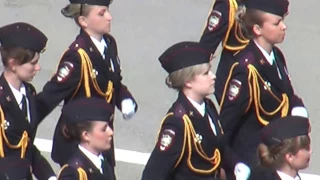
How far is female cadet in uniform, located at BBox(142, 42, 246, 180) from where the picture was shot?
7969 millimetres

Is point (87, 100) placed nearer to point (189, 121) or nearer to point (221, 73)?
point (189, 121)

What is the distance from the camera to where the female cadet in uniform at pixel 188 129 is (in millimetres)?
7969

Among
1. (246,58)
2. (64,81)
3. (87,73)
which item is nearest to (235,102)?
(246,58)

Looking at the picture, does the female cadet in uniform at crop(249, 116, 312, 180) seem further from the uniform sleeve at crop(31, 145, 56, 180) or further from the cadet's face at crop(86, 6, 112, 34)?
the cadet's face at crop(86, 6, 112, 34)

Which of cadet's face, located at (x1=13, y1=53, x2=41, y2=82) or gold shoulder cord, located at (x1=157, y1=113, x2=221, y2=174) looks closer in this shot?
gold shoulder cord, located at (x1=157, y1=113, x2=221, y2=174)

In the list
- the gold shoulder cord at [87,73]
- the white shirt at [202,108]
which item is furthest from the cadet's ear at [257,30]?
the gold shoulder cord at [87,73]

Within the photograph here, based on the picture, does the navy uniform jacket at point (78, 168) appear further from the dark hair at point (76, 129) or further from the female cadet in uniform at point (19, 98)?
the female cadet in uniform at point (19, 98)

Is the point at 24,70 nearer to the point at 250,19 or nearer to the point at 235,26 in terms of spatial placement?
the point at 250,19

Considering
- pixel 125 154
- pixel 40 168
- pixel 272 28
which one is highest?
pixel 272 28

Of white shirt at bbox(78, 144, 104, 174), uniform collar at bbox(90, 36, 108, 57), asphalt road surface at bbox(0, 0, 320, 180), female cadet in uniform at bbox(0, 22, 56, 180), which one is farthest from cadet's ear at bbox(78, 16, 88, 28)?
asphalt road surface at bbox(0, 0, 320, 180)

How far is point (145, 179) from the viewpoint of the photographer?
316 inches

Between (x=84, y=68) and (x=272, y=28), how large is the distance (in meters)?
1.34

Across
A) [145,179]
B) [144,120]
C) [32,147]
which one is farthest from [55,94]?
[144,120]

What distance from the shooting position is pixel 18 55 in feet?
27.2
